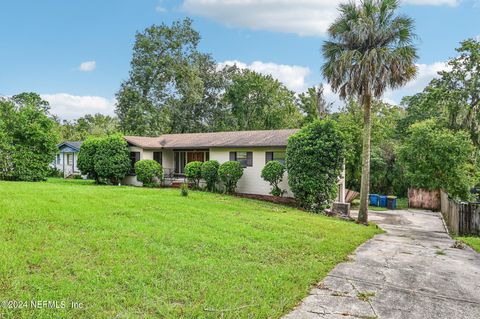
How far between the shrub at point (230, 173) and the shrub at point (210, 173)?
0.56m

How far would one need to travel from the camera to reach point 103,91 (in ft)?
117

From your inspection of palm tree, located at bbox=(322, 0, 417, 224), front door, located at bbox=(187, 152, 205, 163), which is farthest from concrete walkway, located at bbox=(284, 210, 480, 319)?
front door, located at bbox=(187, 152, 205, 163)

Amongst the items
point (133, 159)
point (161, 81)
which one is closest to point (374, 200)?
point (133, 159)

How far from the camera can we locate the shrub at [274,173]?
662 inches

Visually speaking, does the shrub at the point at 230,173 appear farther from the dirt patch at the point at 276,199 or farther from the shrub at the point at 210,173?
the dirt patch at the point at 276,199

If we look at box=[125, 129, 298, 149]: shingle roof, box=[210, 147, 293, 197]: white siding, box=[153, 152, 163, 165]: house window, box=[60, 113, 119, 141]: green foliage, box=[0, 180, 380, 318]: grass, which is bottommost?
box=[0, 180, 380, 318]: grass

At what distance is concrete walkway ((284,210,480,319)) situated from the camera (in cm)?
467

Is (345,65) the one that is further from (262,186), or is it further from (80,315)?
(80,315)

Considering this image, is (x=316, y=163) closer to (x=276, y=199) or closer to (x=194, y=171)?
(x=276, y=199)

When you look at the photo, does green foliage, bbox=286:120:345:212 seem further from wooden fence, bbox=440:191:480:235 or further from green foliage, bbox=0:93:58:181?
green foliage, bbox=0:93:58:181

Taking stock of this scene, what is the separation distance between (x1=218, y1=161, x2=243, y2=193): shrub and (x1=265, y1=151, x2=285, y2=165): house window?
1590 mm

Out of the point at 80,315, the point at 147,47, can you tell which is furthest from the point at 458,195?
the point at 147,47

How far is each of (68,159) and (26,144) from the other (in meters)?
10.3

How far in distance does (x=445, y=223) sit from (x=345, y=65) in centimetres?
970
